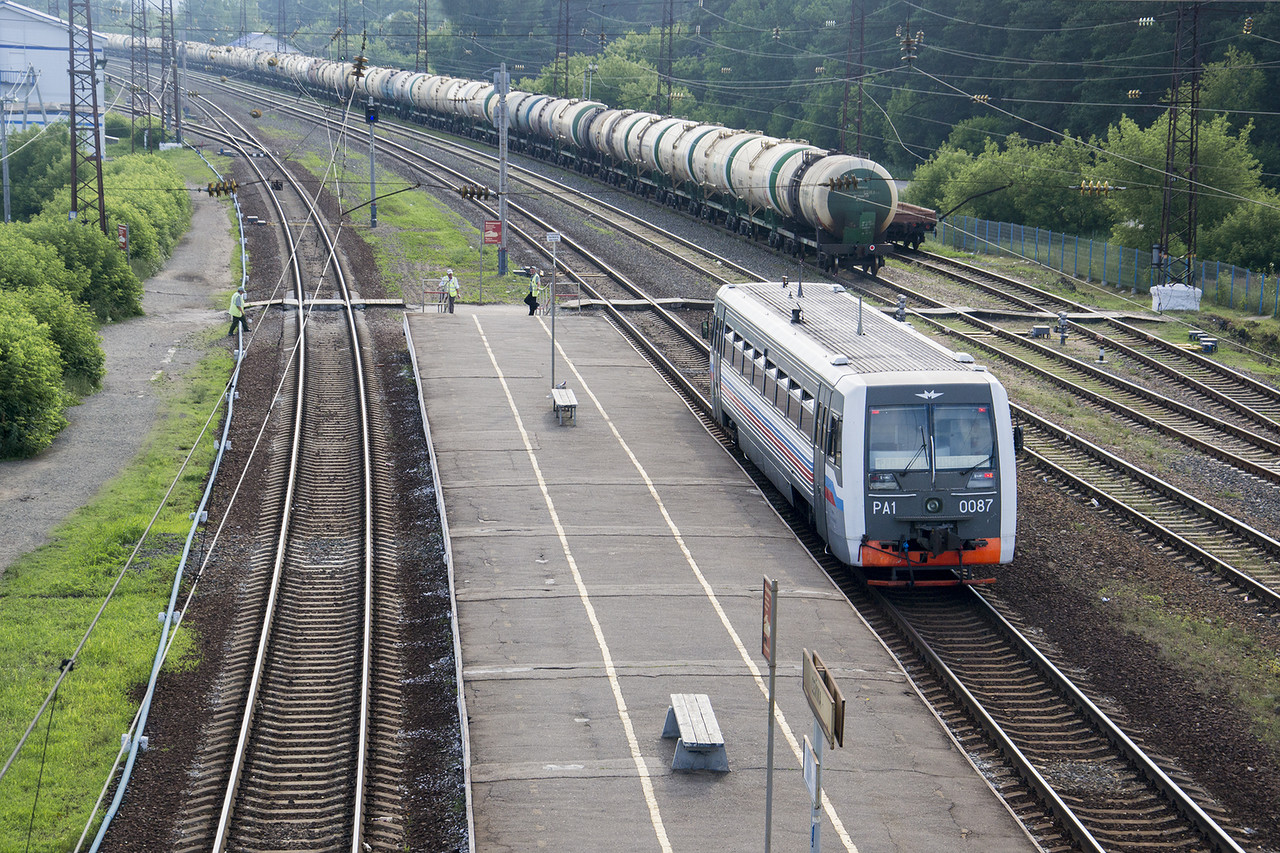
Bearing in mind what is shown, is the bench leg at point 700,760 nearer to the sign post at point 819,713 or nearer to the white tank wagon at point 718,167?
the sign post at point 819,713

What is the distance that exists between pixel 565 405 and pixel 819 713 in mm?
16554

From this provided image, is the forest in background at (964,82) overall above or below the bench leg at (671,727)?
above

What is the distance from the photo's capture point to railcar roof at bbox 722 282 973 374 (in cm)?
1806

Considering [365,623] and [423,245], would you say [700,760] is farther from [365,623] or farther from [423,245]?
[423,245]

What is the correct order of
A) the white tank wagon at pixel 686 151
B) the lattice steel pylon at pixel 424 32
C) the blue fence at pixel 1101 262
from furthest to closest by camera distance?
the lattice steel pylon at pixel 424 32
the white tank wagon at pixel 686 151
the blue fence at pixel 1101 262

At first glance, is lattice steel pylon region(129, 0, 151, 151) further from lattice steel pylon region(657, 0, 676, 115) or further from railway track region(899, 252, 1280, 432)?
railway track region(899, 252, 1280, 432)

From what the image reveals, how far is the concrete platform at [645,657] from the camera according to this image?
39.1ft

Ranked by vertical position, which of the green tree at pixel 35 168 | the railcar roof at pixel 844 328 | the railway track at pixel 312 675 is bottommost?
the railway track at pixel 312 675

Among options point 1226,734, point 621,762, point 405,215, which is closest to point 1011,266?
point 405,215

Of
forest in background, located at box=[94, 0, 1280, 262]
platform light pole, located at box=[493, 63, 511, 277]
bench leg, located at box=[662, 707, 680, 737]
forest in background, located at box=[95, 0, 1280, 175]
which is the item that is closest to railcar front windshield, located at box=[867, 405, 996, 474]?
bench leg, located at box=[662, 707, 680, 737]

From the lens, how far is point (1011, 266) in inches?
1868

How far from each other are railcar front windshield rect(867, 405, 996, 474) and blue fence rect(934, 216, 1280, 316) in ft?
88.0

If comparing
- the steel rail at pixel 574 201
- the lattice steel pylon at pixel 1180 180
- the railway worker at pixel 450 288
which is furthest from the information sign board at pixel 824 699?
the lattice steel pylon at pixel 1180 180

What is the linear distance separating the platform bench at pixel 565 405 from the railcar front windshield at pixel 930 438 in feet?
30.3
